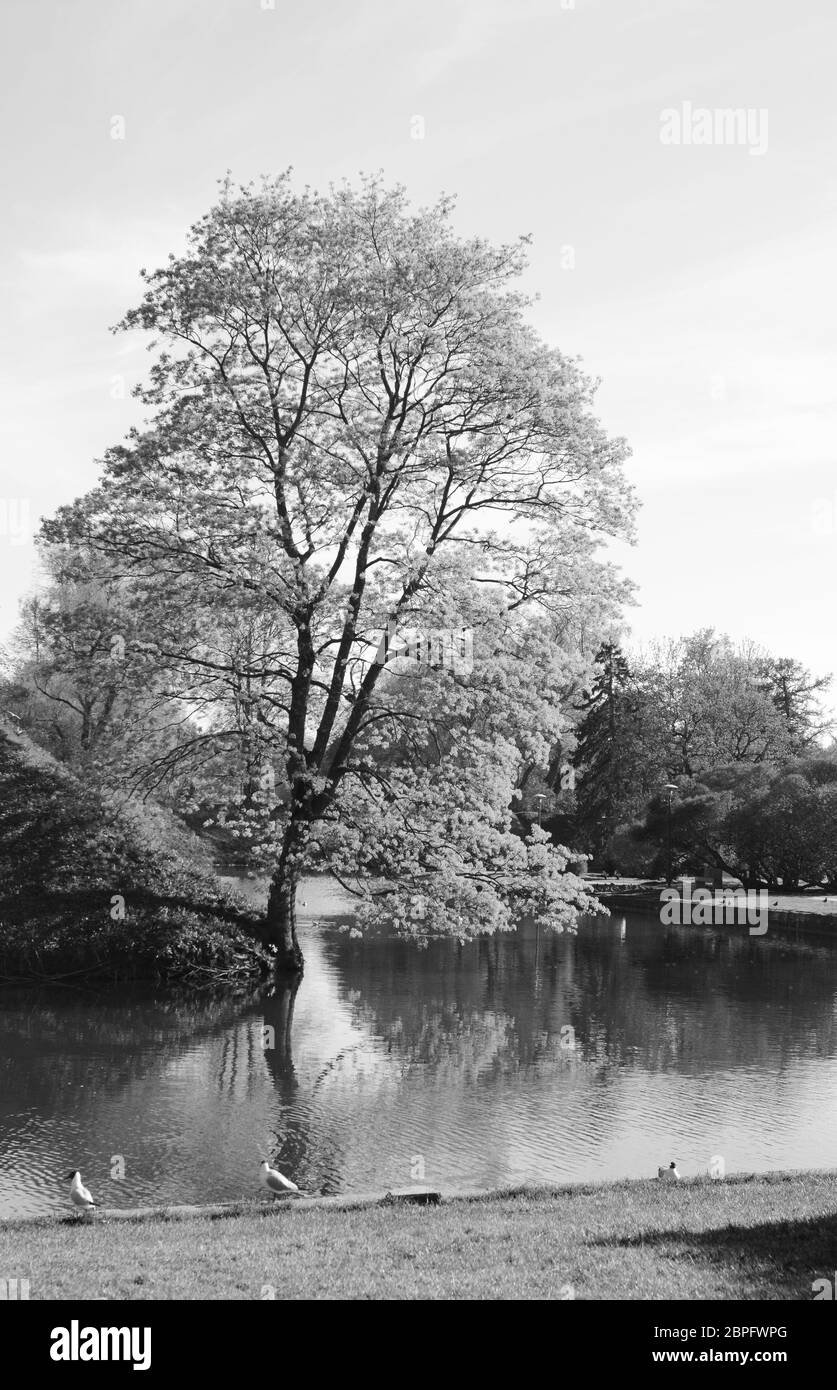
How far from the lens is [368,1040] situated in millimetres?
22344

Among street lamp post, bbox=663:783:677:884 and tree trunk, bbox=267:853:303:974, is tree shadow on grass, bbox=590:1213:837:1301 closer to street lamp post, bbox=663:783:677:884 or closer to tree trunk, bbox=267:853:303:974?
tree trunk, bbox=267:853:303:974

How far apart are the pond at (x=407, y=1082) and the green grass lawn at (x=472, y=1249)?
6.94 feet

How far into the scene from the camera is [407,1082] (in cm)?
1919

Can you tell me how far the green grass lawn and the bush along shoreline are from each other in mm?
15249

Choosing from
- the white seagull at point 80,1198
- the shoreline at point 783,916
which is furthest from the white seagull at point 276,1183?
the shoreline at point 783,916

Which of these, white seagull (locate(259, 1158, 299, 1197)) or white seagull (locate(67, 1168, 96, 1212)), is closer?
white seagull (locate(67, 1168, 96, 1212))

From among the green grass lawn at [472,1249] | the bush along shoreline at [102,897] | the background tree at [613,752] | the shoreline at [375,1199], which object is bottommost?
the shoreline at [375,1199]

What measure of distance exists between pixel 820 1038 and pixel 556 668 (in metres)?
9.15

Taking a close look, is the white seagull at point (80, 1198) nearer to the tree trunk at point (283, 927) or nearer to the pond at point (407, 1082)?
the pond at point (407, 1082)

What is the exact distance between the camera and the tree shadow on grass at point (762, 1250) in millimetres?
8570

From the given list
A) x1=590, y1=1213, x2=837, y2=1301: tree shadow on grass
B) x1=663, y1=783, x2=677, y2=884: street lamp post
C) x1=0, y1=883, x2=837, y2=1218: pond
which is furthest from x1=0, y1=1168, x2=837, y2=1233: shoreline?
x1=663, y1=783, x2=677, y2=884: street lamp post

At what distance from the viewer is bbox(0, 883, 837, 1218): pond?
578 inches

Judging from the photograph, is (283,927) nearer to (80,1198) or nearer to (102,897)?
(102,897)

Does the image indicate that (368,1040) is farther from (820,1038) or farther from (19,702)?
(19,702)
